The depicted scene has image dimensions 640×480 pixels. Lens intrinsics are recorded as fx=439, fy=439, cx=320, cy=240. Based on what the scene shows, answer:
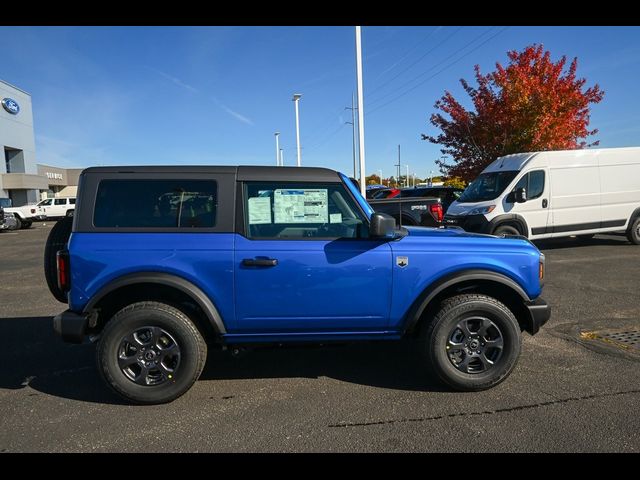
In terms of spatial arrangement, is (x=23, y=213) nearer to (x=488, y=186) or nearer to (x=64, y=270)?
(x=488, y=186)

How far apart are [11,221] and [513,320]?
85.0ft

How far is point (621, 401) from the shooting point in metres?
3.27

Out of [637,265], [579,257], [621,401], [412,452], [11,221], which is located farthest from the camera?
[11,221]

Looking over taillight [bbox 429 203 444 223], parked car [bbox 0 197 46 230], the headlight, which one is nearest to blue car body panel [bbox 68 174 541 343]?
the headlight

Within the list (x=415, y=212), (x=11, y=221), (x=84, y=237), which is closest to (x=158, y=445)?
(x=84, y=237)

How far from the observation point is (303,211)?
3.63 m

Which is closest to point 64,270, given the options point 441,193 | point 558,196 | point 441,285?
point 441,285

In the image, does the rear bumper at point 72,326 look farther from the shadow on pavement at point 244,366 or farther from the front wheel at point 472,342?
the front wheel at point 472,342

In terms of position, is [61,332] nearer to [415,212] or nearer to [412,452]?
[412,452]

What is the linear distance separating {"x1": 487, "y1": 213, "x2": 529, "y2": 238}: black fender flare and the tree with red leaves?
20.0 ft

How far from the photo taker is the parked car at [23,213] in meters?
24.8

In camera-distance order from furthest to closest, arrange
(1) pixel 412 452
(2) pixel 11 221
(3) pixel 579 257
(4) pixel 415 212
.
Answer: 1. (2) pixel 11 221
2. (4) pixel 415 212
3. (3) pixel 579 257
4. (1) pixel 412 452

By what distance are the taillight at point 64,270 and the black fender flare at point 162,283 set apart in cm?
23

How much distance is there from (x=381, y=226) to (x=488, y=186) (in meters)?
8.52
